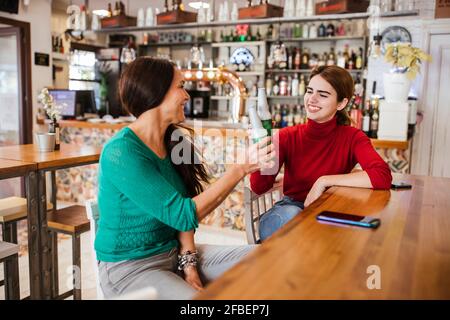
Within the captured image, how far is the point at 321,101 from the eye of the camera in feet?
6.43

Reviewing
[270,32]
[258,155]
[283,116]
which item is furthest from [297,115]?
[258,155]

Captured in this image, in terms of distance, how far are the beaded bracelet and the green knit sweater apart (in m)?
0.06

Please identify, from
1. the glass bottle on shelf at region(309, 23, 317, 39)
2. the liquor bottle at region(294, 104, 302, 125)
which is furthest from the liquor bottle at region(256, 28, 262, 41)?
the liquor bottle at region(294, 104, 302, 125)

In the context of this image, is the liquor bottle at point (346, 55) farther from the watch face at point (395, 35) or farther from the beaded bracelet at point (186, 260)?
the beaded bracelet at point (186, 260)

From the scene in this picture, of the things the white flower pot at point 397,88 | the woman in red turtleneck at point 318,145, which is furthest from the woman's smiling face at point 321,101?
the white flower pot at point 397,88

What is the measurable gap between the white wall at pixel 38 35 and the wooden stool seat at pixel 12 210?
3.70 metres

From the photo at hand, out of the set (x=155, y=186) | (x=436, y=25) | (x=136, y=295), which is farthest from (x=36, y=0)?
(x=136, y=295)

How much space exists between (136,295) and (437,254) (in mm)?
751

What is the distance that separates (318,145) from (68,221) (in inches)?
57.8

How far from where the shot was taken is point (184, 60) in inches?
320

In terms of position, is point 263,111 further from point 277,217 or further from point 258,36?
point 258,36

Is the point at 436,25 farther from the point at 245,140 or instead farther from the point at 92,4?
the point at 92,4

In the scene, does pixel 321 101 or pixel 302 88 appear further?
pixel 302 88
